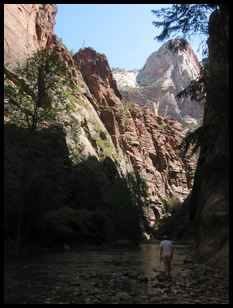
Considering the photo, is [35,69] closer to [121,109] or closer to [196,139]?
[196,139]

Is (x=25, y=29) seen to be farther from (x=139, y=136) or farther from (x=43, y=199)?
(x=139, y=136)

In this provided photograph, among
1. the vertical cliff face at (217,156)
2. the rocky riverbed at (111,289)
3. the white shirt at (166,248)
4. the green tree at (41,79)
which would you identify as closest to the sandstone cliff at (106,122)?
the green tree at (41,79)

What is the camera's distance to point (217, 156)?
23.3 m

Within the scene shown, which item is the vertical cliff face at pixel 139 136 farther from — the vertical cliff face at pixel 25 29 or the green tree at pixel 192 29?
the green tree at pixel 192 29

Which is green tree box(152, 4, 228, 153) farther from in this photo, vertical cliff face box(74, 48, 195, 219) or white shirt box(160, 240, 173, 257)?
vertical cliff face box(74, 48, 195, 219)

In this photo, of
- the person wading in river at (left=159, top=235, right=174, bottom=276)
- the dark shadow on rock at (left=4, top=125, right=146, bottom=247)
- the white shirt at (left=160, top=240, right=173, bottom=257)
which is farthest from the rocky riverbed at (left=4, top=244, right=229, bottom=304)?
the dark shadow on rock at (left=4, top=125, right=146, bottom=247)

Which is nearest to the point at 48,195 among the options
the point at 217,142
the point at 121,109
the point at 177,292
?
the point at 217,142

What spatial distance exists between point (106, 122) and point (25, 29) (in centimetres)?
4787

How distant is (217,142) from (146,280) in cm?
1213

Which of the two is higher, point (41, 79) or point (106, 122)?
point (106, 122)

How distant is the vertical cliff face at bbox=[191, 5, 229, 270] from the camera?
19.0 metres

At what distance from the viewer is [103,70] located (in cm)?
15862

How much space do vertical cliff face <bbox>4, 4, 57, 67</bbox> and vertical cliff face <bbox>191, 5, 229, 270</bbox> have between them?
59.0m

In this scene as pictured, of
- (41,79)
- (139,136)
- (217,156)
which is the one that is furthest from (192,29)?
(139,136)
